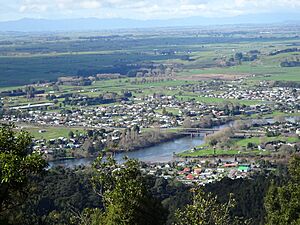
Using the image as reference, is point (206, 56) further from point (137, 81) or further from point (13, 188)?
point (13, 188)

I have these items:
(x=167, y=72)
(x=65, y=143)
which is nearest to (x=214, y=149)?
(x=65, y=143)

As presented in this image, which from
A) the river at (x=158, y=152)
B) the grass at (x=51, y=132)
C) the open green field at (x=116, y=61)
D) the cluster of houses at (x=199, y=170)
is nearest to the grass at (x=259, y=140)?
the river at (x=158, y=152)

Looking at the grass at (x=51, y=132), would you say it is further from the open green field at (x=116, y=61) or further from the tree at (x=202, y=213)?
the tree at (x=202, y=213)

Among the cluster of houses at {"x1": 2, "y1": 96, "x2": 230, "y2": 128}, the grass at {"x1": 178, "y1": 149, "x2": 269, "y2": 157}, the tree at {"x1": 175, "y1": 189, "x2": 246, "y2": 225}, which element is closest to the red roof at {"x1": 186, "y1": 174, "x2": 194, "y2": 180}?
the grass at {"x1": 178, "y1": 149, "x2": 269, "y2": 157}

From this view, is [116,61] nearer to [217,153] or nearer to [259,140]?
[259,140]

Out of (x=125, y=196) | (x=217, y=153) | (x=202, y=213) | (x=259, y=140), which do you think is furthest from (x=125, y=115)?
(x=202, y=213)

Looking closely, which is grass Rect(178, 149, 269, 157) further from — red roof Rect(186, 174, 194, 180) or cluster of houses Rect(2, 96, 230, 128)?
cluster of houses Rect(2, 96, 230, 128)
